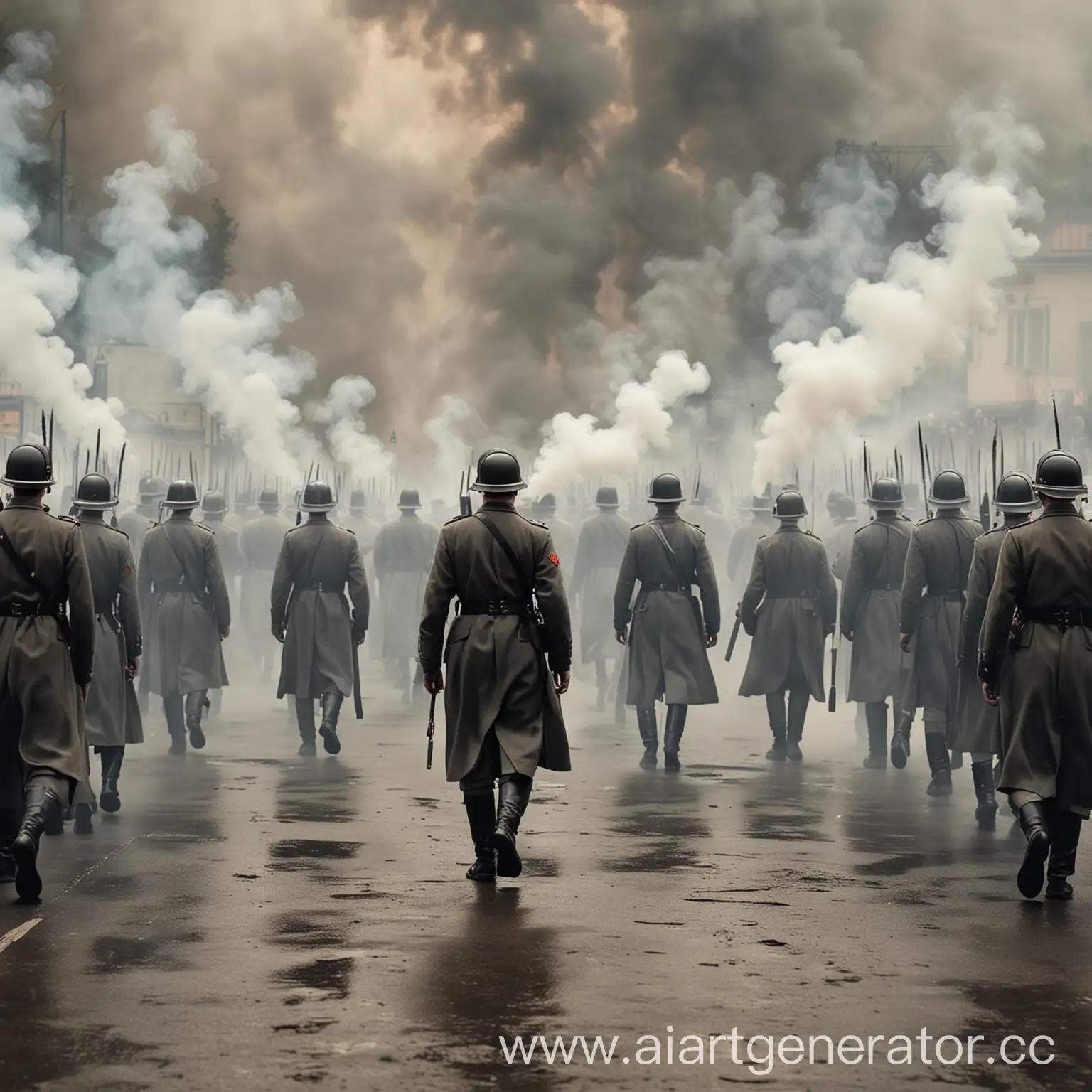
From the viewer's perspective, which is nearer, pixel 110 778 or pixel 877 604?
pixel 110 778

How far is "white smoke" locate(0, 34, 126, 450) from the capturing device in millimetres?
37656

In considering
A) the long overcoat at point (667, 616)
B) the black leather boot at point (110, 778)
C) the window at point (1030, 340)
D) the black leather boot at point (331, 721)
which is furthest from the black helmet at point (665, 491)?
the window at point (1030, 340)

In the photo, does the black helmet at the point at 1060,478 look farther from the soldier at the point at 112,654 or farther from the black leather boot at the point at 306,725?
the black leather boot at the point at 306,725

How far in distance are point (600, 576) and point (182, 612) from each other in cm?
611

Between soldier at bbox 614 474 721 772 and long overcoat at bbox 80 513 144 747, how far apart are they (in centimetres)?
419

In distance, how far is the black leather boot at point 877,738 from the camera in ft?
49.4

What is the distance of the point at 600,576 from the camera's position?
21656 millimetres

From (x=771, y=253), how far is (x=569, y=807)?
167 feet

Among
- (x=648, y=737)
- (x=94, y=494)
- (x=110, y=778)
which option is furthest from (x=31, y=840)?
(x=648, y=737)

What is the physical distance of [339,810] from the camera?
11695mm

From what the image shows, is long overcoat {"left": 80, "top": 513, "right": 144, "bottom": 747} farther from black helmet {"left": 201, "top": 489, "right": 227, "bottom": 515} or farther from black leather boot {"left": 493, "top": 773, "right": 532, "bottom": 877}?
black helmet {"left": 201, "top": 489, "right": 227, "bottom": 515}

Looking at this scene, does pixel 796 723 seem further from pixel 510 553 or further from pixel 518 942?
pixel 518 942

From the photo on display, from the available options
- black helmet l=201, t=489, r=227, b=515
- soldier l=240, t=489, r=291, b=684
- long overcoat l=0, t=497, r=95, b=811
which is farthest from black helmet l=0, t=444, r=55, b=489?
soldier l=240, t=489, r=291, b=684

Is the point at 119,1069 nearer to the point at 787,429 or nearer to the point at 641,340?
the point at 787,429
